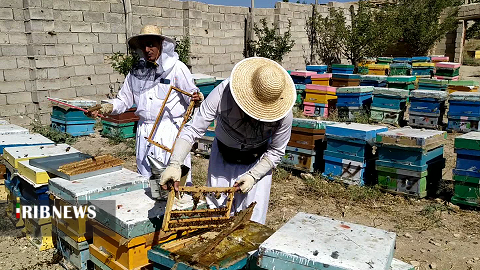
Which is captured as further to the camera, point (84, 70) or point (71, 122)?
point (84, 70)

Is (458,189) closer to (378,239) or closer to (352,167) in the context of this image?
(352,167)

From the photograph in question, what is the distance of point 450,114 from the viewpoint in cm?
844

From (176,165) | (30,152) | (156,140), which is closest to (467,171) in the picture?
(156,140)

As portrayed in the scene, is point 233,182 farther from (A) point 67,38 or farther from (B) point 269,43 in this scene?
(B) point 269,43

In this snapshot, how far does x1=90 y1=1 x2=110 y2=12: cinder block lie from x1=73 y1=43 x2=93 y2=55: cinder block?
2.71ft

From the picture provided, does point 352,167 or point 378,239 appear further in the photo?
point 352,167

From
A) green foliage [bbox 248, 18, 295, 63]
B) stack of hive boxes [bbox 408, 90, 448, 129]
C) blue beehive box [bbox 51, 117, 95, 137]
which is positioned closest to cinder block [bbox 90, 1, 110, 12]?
blue beehive box [bbox 51, 117, 95, 137]

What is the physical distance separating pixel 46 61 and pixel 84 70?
88 centimetres

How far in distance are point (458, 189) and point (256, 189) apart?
3.23 meters

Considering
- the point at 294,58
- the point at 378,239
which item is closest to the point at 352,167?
the point at 378,239

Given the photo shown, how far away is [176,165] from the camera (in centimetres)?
246

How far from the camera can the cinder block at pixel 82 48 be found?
357 inches

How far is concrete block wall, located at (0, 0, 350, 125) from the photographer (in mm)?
8172

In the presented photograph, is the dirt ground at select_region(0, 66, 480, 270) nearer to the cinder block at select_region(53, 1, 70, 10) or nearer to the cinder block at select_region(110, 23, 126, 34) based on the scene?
the cinder block at select_region(53, 1, 70, 10)
